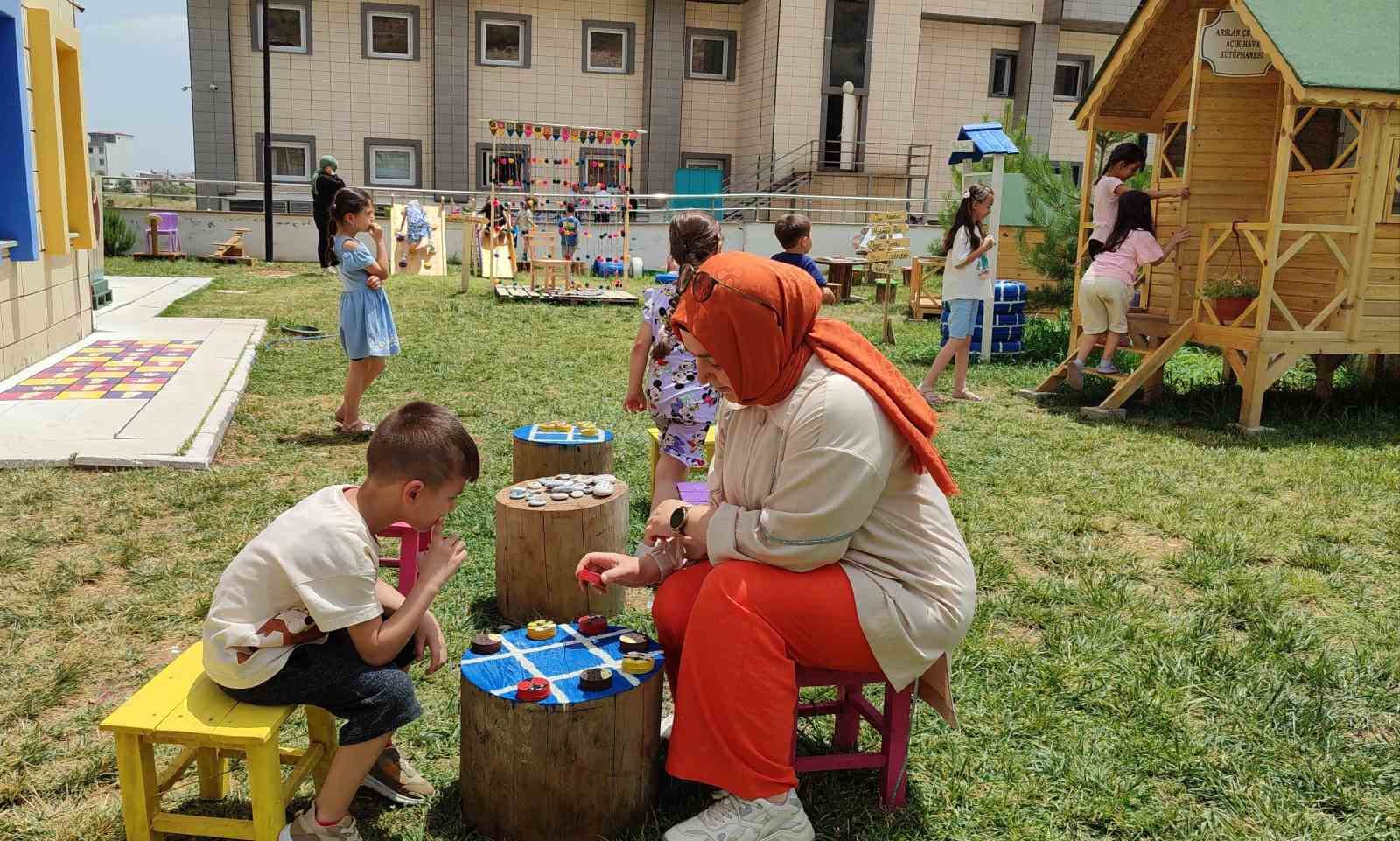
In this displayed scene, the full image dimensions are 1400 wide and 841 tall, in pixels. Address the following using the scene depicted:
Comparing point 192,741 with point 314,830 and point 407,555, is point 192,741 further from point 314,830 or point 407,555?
point 407,555

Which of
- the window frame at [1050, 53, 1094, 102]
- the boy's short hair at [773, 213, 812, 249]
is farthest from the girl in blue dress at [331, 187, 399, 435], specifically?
the window frame at [1050, 53, 1094, 102]

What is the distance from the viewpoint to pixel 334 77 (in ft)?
77.6

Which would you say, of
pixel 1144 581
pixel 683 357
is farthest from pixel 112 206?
pixel 1144 581

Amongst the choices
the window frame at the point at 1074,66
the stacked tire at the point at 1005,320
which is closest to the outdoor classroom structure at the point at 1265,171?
the stacked tire at the point at 1005,320

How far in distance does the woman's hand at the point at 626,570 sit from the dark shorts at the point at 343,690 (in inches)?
26.9

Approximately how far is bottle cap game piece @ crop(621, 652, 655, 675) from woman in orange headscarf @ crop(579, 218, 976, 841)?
0.16 m

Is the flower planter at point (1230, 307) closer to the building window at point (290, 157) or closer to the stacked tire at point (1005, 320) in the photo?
the stacked tire at point (1005, 320)

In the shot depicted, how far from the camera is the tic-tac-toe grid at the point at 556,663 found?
268 centimetres

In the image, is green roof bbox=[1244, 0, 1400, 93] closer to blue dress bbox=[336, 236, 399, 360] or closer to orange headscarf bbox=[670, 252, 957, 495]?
orange headscarf bbox=[670, 252, 957, 495]

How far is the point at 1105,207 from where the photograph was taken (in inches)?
350

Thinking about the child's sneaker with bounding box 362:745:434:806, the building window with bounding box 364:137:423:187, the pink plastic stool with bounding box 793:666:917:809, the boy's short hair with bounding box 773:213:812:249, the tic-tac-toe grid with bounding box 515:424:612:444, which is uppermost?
the building window with bounding box 364:137:423:187

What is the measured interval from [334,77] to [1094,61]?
19.1 m

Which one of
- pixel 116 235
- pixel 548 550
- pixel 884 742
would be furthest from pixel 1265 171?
pixel 116 235

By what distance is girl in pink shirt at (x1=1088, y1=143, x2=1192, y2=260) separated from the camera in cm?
870
